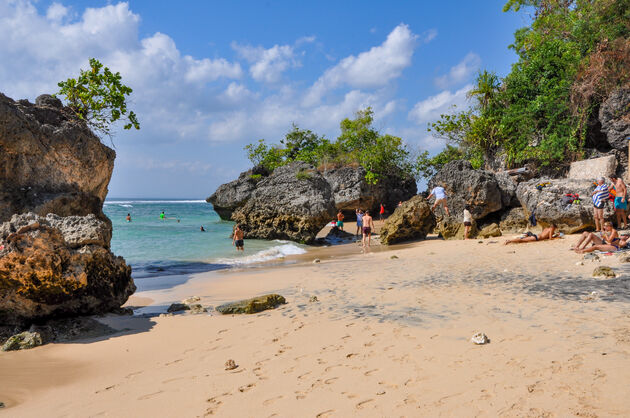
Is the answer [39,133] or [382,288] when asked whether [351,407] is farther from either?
[39,133]

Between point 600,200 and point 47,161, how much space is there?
15.1 meters

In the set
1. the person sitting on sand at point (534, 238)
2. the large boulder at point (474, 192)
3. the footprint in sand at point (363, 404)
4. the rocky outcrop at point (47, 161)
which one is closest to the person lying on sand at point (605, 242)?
the person sitting on sand at point (534, 238)

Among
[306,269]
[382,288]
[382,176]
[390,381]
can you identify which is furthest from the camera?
[382,176]

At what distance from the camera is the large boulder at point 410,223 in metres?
16.5

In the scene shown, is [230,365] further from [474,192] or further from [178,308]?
[474,192]

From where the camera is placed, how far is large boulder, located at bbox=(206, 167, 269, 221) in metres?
32.5

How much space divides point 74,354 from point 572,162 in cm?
1965

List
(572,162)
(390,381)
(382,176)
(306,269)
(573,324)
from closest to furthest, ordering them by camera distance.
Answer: (390,381) → (573,324) → (306,269) → (572,162) → (382,176)

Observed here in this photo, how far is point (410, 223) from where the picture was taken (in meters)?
16.5

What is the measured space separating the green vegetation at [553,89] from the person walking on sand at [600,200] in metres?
6.46

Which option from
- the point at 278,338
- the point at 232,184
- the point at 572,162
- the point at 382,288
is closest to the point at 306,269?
the point at 382,288

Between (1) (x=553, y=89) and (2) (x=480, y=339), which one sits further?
(1) (x=553, y=89)

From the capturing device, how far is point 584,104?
17297 millimetres

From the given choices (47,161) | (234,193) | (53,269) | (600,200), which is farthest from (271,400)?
(234,193)
